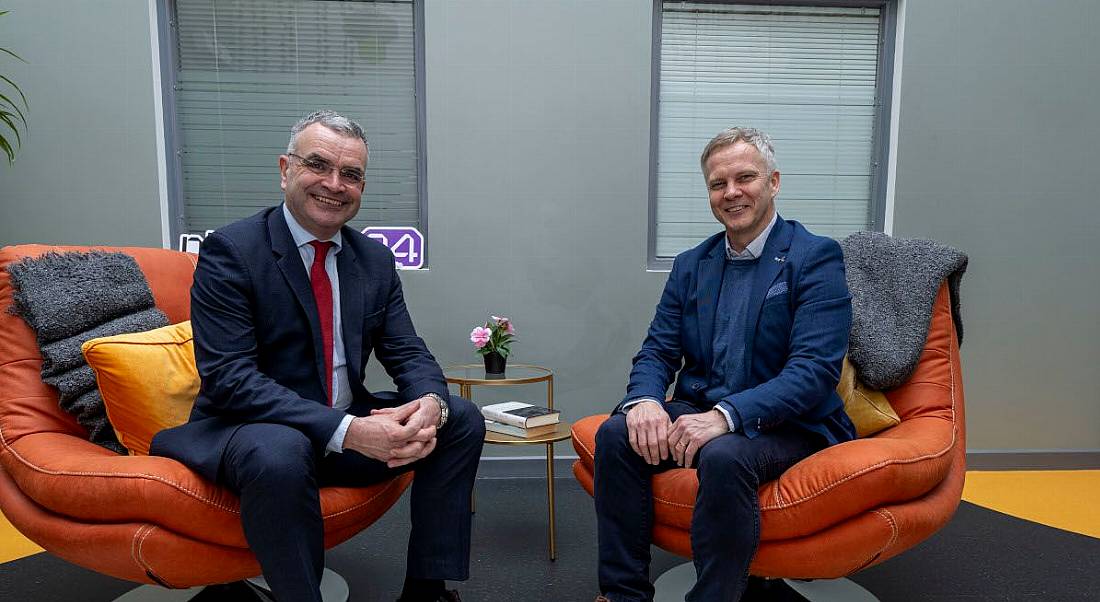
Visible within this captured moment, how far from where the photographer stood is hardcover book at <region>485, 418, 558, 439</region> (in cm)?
213

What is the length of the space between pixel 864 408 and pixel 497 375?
124cm

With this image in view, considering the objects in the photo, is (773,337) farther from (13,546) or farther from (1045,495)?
(13,546)

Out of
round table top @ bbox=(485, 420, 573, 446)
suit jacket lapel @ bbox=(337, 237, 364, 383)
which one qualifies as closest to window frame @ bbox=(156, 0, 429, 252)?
round table top @ bbox=(485, 420, 573, 446)

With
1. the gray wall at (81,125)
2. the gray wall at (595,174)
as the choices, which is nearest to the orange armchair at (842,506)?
the gray wall at (595,174)

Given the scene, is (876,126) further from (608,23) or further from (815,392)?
(815,392)

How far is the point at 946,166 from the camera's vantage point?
2.87 meters

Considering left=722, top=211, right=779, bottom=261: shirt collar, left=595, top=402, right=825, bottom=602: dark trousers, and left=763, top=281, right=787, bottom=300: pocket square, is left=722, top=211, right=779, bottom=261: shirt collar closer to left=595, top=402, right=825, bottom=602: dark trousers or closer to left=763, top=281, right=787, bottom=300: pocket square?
left=763, top=281, right=787, bottom=300: pocket square

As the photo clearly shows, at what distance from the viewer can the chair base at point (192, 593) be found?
1772 mm

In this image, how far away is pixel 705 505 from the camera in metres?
1.40

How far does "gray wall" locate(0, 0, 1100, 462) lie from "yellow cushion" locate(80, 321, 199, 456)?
1257mm

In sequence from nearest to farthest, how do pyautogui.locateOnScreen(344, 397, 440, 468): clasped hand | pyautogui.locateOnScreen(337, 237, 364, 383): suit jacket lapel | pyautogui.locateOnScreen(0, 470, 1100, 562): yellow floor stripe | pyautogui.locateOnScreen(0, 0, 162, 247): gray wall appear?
1. pyautogui.locateOnScreen(344, 397, 440, 468): clasped hand
2. pyautogui.locateOnScreen(337, 237, 364, 383): suit jacket lapel
3. pyautogui.locateOnScreen(0, 470, 1100, 562): yellow floor stripe
4. pyautogui.locateOnScreen(0, 0, 162, 247): gray wall

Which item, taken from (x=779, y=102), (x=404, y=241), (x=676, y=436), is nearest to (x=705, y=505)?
(x=676, y=436)

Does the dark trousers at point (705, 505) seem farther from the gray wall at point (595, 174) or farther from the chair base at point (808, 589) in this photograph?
the gray wall at point (595, 174)

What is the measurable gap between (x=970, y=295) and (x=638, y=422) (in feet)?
7.28
